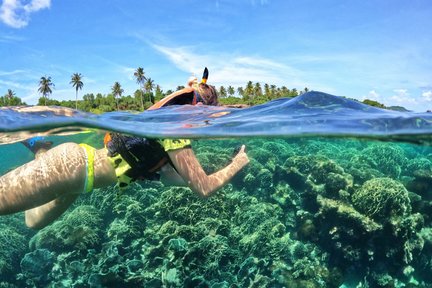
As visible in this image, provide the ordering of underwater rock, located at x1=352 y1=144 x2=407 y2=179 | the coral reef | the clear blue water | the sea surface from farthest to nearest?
underwater rock, located at x1=352 y1=144 x2=407 y2=179 → the coral reef → the sea surface → the clear blue water

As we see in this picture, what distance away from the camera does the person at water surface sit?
3748mm

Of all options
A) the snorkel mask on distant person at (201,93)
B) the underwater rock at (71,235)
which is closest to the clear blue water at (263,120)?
the snorkel mask on distant person at (201,93)

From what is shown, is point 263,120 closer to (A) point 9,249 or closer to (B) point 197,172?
(B) point 197,172

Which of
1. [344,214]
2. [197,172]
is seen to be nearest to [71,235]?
[197,172]

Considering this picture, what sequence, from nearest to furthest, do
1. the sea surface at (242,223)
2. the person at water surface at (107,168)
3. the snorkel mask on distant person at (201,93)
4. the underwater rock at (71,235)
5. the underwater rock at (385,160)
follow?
the person at water surface at (107,168), the snorkel mask on distant person at (201,93), the sea surface at (242,223), the underwater rock at (71,235), the underwater rock at (385,160)

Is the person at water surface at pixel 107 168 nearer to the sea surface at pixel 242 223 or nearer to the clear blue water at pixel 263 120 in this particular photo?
the sea surface at pixel 242 223

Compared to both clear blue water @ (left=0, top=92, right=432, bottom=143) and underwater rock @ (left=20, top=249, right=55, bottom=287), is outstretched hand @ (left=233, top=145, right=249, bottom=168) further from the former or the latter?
underwater rock @ (left=20, top=249, right=55, bottom=287)

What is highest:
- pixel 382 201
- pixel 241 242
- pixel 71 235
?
pixel 382 201

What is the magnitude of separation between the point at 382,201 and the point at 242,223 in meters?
3.99

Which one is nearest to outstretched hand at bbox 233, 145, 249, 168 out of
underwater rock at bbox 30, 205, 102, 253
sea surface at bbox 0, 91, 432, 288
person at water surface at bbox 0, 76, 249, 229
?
person at water surface at bbox 0, 76, 249, 229

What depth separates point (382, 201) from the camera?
374 inches

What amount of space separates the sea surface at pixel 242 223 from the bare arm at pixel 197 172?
2.35m

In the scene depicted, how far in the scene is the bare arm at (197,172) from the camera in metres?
3.82

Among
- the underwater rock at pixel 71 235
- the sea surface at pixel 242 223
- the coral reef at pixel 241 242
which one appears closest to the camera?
the sea surface at pixel 242 223
